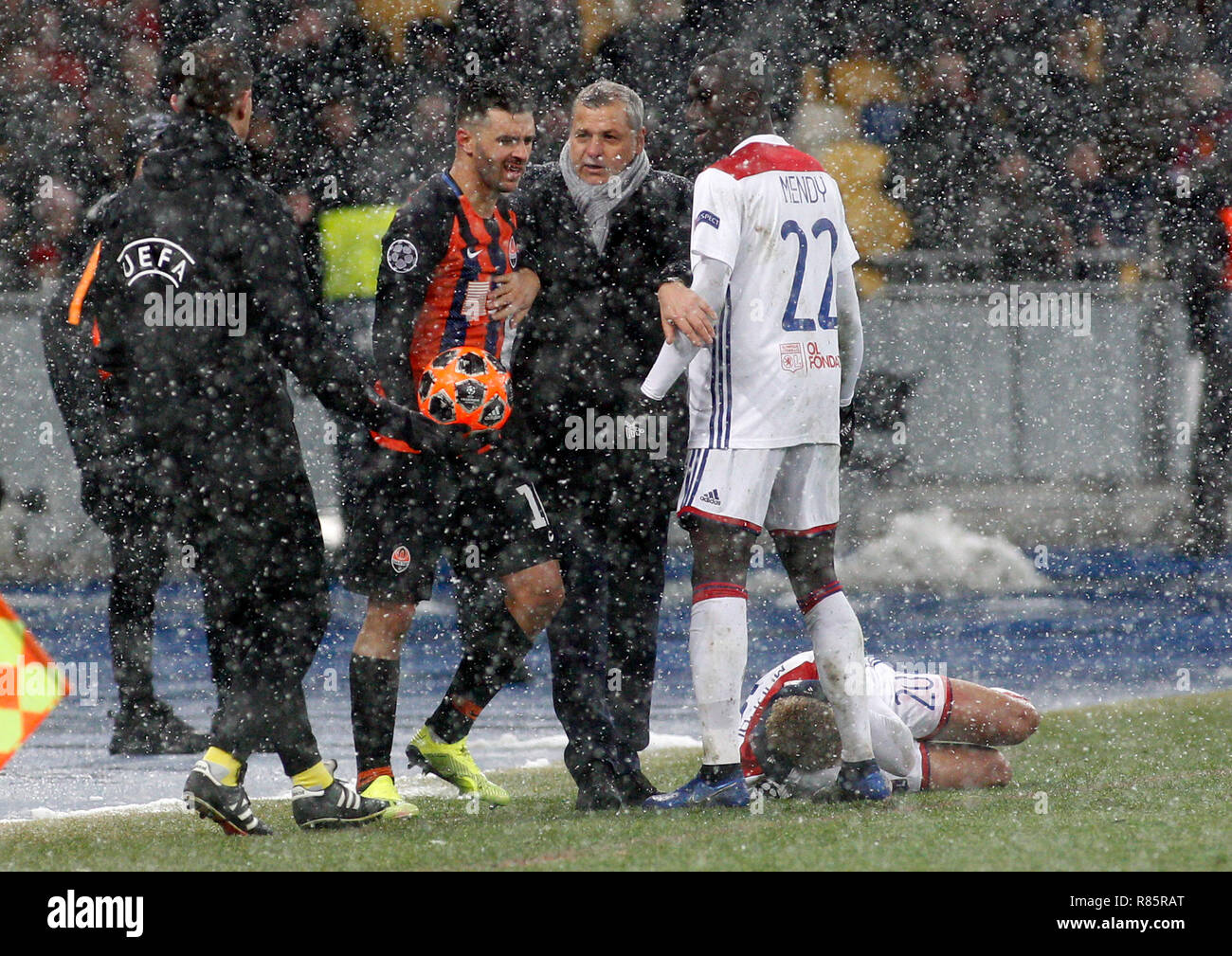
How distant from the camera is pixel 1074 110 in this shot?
1108 cm

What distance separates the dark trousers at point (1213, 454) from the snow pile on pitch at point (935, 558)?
3.96 ft

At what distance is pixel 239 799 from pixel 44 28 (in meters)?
8.44

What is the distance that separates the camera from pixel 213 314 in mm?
3943

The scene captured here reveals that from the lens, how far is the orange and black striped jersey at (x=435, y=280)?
4.28 metres

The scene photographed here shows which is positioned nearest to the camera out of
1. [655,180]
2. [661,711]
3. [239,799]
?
[239,799]

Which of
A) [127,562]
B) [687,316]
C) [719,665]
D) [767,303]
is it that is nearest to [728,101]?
[767,303]

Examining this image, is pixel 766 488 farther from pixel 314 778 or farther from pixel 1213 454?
pixel 1213 454

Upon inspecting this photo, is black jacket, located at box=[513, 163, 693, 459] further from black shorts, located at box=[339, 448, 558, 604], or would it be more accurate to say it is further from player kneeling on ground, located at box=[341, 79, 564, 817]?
black shorts, located at box=[339, 448, 558, 604]

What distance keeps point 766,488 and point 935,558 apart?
6741 millimetres

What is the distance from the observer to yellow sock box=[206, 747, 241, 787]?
12.8ft

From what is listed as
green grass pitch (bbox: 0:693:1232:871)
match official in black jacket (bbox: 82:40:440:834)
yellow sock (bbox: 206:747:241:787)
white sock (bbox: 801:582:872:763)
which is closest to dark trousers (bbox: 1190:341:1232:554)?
green grass pitch (bbox: 0:693:1232:871)

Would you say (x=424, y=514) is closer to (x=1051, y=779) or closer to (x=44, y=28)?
(x=1051, y=779)

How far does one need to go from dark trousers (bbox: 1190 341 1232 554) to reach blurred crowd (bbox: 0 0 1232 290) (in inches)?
38.6
